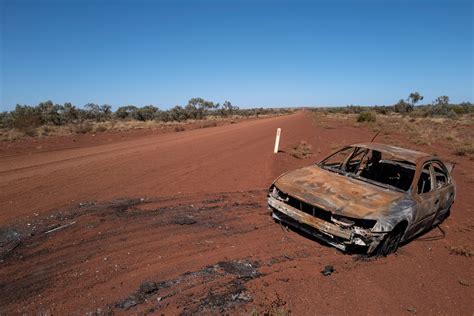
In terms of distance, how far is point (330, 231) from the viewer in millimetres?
Result: 5137

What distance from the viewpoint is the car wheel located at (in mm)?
5227

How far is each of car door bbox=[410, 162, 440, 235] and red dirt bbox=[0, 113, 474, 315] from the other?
1.35ft

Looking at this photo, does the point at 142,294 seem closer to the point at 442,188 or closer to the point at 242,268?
the point at 242,268

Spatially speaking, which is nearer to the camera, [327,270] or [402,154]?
[327,270]

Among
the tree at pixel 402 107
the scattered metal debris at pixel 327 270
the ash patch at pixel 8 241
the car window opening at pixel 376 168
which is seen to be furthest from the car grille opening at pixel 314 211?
the tree at pixel 402 107

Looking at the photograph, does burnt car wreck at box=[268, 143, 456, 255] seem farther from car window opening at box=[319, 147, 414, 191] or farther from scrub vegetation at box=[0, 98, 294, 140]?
scrub vegetation at box=[0, 98, 294, 140]

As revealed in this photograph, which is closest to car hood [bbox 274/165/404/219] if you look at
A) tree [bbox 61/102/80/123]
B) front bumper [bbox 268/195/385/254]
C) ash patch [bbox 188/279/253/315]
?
front bumper [bbox 268/195/385/254]

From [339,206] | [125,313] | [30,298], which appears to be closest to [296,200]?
[339,206]

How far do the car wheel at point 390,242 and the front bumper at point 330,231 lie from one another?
0.80ft

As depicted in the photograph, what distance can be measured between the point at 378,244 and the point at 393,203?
729mm

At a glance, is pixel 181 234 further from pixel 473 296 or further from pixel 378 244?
pixel 473 296

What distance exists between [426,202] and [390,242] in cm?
119

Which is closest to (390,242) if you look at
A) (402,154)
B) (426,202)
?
(426,202)

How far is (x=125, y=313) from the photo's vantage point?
3.68 m
